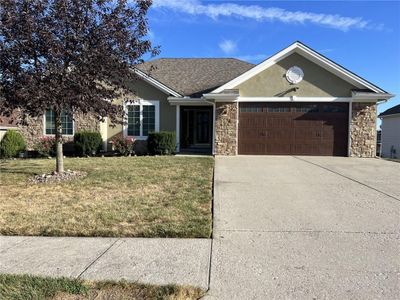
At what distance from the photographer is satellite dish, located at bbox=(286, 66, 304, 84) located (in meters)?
18.6

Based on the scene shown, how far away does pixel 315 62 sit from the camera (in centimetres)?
1855

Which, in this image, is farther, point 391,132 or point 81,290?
point 391,132

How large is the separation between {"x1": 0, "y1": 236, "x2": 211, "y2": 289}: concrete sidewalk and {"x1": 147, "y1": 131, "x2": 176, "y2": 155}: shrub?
12947mm

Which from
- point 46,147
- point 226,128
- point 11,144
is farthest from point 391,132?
point 11,144

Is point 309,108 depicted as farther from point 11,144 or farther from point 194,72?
point 11,144

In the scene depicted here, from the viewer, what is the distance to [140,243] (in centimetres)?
569

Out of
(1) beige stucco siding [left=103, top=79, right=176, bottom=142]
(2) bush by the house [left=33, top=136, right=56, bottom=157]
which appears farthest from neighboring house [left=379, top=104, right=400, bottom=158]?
(2) bush by the house [left=33, top=136, right=56, bottom=157]

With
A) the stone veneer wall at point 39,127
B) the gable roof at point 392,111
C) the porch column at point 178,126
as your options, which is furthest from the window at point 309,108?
the gable roof at point 392,111

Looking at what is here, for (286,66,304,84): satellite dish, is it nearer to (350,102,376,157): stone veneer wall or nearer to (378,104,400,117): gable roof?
(350,102,376,157): stone veneer wall

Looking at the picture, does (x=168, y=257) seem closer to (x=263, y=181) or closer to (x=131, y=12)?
(x=263, y=181)

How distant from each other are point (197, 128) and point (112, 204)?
50.2 feet

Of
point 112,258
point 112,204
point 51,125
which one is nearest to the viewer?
point 112,258

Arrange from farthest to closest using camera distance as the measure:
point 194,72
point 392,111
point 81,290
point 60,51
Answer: point 392,111
point 194,72
point 60,51
point 81,290

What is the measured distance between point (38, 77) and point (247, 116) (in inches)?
425
